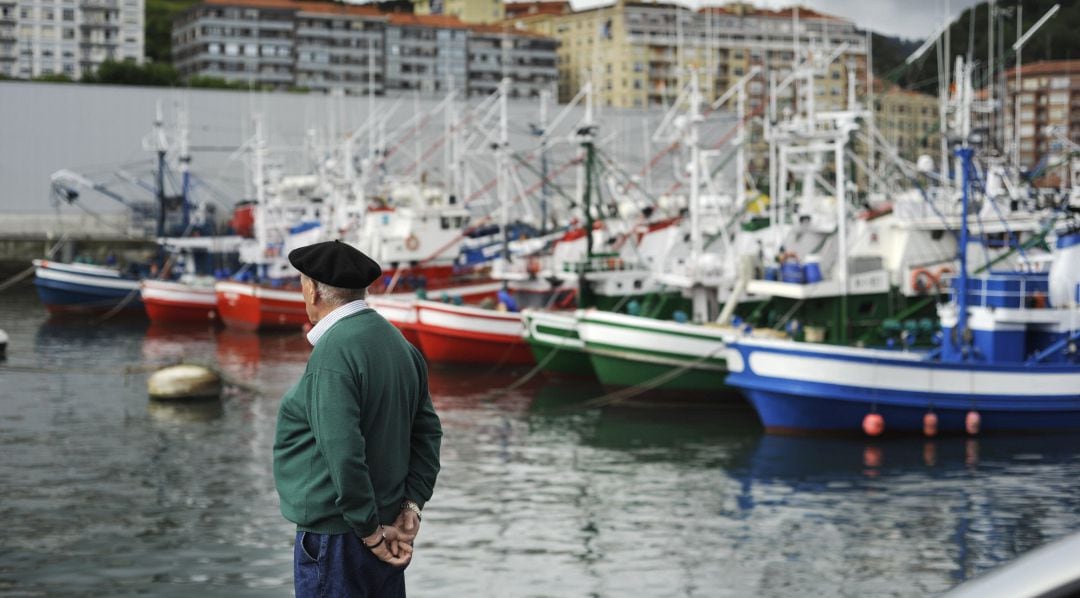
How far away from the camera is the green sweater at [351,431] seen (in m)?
4.29

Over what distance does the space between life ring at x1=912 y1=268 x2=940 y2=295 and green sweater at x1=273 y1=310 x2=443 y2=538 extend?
18444mm

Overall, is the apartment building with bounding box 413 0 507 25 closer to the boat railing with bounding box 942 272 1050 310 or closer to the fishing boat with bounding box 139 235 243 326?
the fishing boat with bounding box 139 235 243 326

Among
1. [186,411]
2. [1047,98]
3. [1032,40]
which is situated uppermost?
[1032,40]

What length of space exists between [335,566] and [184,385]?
60.4 feet

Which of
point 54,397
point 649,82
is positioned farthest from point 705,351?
point 649,82

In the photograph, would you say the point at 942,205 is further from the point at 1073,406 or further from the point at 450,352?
the point at 450,352

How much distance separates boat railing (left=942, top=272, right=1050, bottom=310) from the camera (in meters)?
17.8

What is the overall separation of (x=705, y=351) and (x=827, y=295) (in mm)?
1963

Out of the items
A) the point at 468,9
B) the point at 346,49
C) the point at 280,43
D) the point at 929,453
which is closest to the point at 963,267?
the point at 929,453

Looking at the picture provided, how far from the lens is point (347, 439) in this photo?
4.28 meters

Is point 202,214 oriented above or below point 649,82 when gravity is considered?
below

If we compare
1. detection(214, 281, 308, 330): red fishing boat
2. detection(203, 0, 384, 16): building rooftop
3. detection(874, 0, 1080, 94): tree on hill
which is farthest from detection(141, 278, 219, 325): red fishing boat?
detection(203, 0, 384, 16): building rooftop

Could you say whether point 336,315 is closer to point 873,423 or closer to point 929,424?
point 873,423

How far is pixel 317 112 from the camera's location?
212ft
